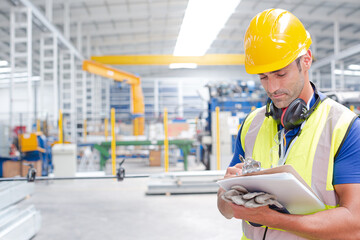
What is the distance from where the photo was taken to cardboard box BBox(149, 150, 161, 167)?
1158 cm

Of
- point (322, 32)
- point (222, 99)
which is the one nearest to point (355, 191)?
point (222, 99)

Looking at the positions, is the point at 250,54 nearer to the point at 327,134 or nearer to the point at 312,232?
the point at 327,134

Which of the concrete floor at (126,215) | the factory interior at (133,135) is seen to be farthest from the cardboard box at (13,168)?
the concrete floor at (126,215)

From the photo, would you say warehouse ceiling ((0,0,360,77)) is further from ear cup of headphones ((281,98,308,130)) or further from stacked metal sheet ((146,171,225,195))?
ear cup of headphones ((281,98,308,130))

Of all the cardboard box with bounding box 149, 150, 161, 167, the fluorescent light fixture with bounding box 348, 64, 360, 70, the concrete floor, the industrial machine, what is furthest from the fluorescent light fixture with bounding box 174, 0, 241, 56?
the fluorescent light fixture with bounding box 348, 64, 360, 70

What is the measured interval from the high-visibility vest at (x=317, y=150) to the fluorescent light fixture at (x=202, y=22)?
11.1 ft

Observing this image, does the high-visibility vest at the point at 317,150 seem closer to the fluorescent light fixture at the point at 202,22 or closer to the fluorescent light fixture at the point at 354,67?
the fluorescent light fixture at the point at 202,22

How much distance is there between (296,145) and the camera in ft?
3.57

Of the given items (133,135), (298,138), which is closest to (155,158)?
(133,135)

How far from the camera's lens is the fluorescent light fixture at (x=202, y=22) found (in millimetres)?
4260

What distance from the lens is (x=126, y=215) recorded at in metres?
5.12

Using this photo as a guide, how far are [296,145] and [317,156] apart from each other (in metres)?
0.08

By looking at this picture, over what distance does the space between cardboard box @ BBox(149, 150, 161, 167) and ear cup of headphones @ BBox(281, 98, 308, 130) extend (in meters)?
10.6

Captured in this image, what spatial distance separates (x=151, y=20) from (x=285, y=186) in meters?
14.6
